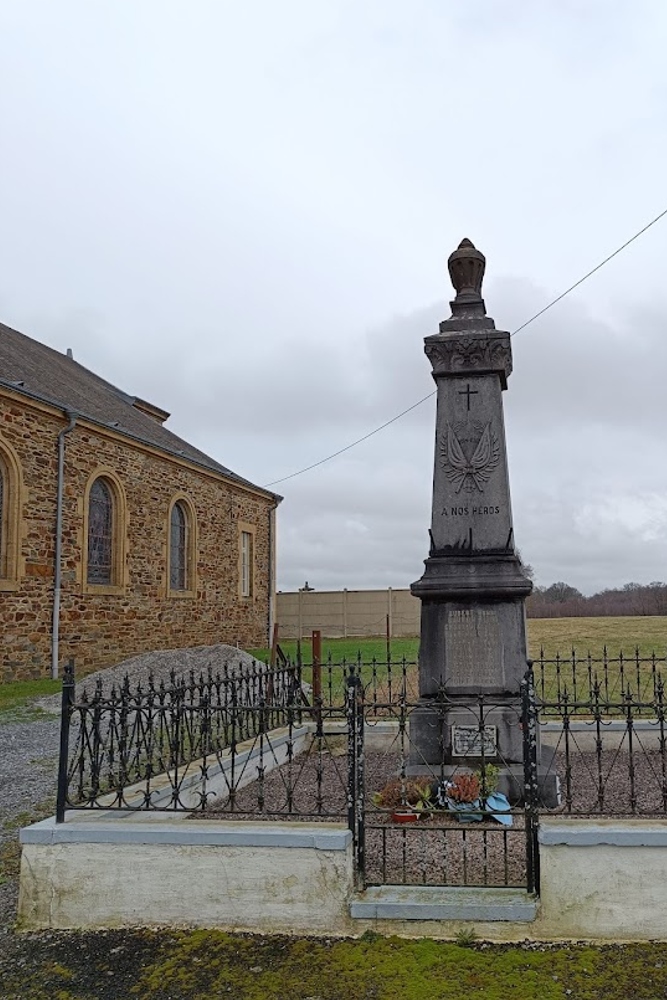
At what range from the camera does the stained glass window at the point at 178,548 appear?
65.6ft

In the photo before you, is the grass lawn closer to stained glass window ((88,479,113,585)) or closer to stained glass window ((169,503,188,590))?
stained glass window ((88,479,113,585))

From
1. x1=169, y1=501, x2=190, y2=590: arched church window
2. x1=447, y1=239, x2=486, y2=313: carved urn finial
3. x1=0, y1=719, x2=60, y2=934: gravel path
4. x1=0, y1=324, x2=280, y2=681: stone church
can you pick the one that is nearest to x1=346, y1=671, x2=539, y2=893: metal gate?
x1=0, y1=719, x2=60, y2=934: gravel path

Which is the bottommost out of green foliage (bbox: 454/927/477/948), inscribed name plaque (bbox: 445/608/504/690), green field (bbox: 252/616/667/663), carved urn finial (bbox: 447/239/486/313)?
green foliage (bbox: 454/927/477/948)

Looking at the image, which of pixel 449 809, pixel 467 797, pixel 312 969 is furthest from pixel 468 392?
pixel 312 969

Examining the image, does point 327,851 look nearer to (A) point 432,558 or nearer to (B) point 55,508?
(A) point 432,558

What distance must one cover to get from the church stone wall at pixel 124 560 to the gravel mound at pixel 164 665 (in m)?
0.91

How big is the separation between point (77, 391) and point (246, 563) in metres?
8.05

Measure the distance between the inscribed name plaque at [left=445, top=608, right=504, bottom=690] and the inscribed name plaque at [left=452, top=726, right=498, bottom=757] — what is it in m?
0.34

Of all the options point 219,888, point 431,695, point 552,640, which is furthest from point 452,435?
point 552,640

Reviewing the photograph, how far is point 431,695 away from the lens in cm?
679

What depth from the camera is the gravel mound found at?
14.0 metres

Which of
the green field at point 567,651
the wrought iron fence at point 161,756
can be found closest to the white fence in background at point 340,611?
the green field at point 567,651

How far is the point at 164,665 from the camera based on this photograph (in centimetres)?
1585

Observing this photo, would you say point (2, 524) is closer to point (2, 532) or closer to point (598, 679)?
point (2, 532)
